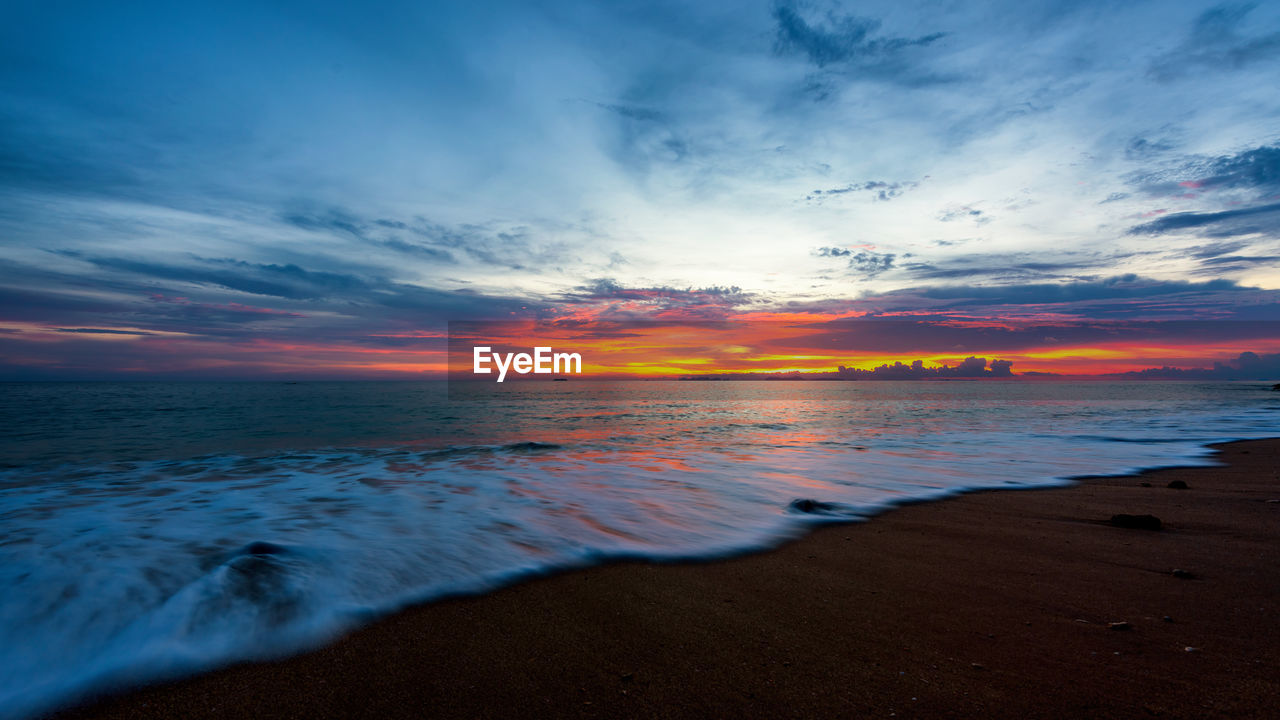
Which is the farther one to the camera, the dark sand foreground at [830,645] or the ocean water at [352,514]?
the ocean water at [352,514]

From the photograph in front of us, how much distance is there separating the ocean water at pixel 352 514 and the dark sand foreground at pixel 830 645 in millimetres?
522

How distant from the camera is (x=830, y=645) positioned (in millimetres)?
3053

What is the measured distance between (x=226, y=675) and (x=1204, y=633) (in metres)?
5.38

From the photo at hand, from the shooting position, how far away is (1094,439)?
49.4ft

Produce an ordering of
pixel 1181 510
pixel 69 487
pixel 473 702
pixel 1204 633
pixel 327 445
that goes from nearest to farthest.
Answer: pixel 473 702 < pixel 1204 633 < pixel 1181 510 < pixel 69 487 < pixel 327 445

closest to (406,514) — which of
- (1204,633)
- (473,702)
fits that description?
(473,702)

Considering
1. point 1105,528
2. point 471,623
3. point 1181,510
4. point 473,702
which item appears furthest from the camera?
point 1181,510

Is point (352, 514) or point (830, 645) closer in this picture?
point (830, 645)

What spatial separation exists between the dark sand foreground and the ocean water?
1.71 feet

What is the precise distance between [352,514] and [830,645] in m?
5.88

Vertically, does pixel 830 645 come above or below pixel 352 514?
above

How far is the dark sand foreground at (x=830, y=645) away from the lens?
2.49 m

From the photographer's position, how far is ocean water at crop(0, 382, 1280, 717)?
338 cm

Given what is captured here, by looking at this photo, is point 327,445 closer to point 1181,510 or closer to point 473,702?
point 473,702
